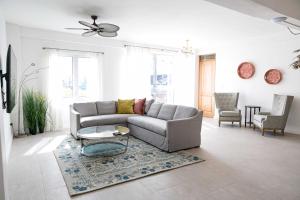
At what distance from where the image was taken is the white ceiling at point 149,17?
10.9 feet

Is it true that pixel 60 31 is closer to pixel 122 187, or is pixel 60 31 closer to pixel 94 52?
pixel 94 52

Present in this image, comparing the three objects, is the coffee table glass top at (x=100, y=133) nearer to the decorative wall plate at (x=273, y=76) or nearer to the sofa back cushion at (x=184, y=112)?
the sofa back cushion at (x=184, y=112)

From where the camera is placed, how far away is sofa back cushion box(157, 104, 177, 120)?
4491mm

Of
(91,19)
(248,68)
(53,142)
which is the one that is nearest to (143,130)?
(53,142)

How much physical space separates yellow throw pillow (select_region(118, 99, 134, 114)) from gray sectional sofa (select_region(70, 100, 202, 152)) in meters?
0.18

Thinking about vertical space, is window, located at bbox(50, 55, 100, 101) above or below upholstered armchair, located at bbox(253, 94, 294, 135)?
above

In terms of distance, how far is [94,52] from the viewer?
19.1 feet

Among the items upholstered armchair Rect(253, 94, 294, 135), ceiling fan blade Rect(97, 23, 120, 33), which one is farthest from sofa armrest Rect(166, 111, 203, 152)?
upholstered armchair Rect(253, 94, 294, 135)

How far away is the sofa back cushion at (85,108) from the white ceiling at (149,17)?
1.87 metres

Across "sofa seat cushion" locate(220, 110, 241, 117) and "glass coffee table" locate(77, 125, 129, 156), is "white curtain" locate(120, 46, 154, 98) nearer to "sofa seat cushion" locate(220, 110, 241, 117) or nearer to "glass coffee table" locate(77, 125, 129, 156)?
"sofa seat cushion" locate(220, 110, 241, 117)

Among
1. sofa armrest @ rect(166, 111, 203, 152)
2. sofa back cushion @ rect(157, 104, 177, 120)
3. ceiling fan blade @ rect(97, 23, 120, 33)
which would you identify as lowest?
sofa armrest @ rect(166, 111, 203, 152)

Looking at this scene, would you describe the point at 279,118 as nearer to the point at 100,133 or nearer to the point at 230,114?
the point at 230,114

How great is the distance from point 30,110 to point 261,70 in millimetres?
6101

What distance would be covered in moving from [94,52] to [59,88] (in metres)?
1.40
